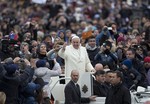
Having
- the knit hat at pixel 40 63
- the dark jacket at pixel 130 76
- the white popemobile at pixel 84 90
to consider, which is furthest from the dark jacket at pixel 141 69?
the knit hat at pixel 40 63

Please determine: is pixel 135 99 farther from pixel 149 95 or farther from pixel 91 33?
pixel 91 33

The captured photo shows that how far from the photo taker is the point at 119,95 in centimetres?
1825

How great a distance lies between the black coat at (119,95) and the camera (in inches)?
717

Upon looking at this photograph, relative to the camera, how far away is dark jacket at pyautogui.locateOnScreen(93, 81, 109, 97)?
20206 mm

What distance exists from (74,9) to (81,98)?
85.6ft

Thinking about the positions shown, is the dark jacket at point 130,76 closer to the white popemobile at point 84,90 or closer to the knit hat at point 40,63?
the white popemobile at point 84,90

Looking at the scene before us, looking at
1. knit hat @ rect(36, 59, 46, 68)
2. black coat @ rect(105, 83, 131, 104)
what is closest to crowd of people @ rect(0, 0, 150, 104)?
knit hat @ rect(36, 59, 46, 68)

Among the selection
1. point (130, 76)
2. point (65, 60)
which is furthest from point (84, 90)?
point (130, 76)

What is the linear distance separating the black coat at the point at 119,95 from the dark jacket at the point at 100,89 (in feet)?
5.93

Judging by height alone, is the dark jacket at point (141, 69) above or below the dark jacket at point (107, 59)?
below

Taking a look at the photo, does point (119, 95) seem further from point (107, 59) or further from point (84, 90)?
Result: point (107, 59)

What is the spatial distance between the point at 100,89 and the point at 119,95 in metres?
2.04

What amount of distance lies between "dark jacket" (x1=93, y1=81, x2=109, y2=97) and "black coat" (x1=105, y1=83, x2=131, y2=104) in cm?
181

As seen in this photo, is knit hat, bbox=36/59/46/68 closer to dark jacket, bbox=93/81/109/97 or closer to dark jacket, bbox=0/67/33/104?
dark jacket, bbox=93/81/109/97
